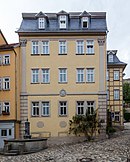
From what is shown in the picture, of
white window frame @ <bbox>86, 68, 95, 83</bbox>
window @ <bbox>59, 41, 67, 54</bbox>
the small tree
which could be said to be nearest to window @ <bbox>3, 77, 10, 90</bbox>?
window @ <bbox>59, 41, 67, 54</bbox>

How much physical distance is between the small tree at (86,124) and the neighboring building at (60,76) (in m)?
1.08

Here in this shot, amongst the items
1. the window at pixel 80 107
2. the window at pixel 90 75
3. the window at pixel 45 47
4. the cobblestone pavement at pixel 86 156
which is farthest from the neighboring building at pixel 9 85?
the cobblestone pavement at pixel 86 156

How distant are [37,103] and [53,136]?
3493 millimetres

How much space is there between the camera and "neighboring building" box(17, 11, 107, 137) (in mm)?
35500

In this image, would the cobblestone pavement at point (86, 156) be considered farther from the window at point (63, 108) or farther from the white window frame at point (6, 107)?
the white window frame at point (6, 107)

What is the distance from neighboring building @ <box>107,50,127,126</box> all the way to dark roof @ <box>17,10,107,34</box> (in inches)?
556

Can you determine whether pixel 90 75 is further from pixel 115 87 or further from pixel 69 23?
pixel 115 87

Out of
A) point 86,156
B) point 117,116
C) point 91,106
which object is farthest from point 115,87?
point 86,156

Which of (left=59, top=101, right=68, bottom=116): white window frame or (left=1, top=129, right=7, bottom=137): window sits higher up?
(left=59, top=101, right=68, bottom=116): white window frame

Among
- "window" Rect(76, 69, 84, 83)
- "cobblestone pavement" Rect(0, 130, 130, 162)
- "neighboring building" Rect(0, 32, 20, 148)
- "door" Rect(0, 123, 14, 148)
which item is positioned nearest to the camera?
"cobblestone pavement" Rect(0, 130, 130, 162)

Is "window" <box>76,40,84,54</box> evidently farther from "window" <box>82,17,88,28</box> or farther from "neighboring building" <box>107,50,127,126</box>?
"neighboring building" <box>107,50,127,126</box>

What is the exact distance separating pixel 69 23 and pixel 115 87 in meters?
17.4

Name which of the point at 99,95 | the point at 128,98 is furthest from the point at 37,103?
the point at 128,98

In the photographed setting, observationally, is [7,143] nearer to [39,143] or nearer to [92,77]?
[39,143]
